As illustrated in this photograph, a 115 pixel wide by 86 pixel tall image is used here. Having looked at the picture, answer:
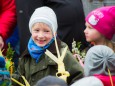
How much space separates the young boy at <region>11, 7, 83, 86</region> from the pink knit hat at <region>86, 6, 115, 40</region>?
480 mm

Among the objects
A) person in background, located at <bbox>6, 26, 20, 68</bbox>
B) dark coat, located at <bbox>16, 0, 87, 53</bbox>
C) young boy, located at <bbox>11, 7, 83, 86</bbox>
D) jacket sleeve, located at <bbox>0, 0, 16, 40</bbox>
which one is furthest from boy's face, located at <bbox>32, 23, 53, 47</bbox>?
person in background, located at <bbox>6, 26, 20, 68</bbox>

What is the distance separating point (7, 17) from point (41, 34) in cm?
86

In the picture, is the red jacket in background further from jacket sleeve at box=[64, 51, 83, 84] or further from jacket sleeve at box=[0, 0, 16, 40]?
jacket sleeve at box=[0, 0, 16, 40]

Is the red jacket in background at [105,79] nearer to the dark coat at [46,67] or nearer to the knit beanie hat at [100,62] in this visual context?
the knit beanie hat at [100,62]

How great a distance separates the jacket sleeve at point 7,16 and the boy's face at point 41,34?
0.73 meters

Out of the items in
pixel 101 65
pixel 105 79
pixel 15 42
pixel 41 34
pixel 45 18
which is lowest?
pixel 105 79

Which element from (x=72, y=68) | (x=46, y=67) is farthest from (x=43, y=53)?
(x=72, y=68)

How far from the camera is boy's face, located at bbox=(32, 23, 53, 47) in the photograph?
15.1 feet

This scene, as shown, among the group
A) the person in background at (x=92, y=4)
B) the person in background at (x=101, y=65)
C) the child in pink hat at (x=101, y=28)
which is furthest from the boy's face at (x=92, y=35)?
the person in background at (x=92, y=4)

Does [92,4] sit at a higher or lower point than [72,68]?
higher

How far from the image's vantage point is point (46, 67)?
182 inches

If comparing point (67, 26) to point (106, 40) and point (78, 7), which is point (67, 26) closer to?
point (78, 7)

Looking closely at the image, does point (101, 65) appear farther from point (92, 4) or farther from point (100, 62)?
point (92, 4)

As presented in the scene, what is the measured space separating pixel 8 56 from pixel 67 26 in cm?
87
